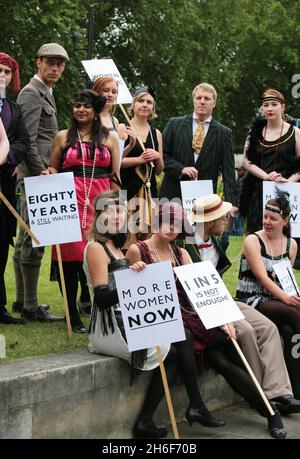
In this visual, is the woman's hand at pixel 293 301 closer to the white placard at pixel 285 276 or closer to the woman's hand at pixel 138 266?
the white placard at pixel 285 276

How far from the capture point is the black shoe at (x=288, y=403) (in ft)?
19.6

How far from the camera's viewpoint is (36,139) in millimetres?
6945

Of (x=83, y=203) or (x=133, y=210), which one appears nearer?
(x=83, y=203)

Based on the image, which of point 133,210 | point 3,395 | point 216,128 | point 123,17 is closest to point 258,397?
point 3,395

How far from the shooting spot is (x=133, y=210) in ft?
24.8

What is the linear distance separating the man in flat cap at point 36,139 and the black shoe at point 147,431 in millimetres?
1605

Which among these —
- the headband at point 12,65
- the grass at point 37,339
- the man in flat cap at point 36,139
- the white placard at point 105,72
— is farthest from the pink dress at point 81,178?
the white placard at point 105,72

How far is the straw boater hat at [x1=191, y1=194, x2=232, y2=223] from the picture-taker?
6582 mm

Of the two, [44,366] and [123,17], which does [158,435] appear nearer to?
[44,366]

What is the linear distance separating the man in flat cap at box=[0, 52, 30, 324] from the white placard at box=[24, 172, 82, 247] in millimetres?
224

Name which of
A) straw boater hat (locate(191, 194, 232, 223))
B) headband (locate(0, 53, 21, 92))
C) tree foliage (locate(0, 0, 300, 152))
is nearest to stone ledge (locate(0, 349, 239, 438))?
straw boater hat (locate(191, 194, 232, 223))

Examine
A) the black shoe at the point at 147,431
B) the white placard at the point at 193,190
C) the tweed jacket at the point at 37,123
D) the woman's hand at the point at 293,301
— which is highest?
the tweed jacket at the point at 37,123

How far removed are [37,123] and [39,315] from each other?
1543 mm

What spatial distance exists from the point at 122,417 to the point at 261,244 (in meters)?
1.96
